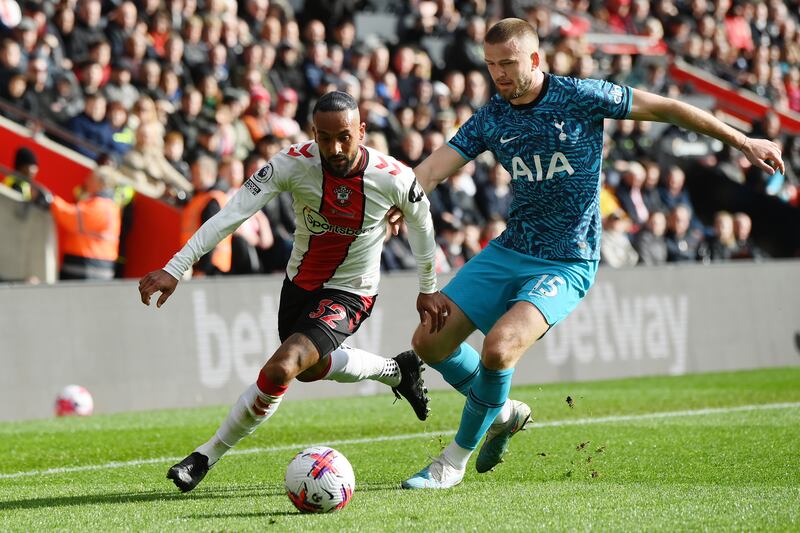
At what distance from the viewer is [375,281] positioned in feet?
25.6

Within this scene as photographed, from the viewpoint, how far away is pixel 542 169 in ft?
24.0

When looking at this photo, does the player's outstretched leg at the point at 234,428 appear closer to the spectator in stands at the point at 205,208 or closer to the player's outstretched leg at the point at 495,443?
the player's outstretched leg at the point at 495,443

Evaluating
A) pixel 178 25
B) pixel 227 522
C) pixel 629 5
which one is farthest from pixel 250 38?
pixel 227 522

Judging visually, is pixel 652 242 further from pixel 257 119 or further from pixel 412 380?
pixel 412 380

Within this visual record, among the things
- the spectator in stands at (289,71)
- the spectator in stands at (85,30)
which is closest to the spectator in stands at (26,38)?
the spectator in stands at (85,30)

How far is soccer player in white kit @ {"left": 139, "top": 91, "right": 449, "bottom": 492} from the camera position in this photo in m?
6.81

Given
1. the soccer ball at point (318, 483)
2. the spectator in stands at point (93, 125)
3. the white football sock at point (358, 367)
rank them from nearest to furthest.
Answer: the soccer ball at point (318, 483) → the white football sock at point (358, 367) → the spectator in stands at point (93, 125)

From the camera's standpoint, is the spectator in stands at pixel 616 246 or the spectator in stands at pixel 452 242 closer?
the spectator in stands at pixel 452 242

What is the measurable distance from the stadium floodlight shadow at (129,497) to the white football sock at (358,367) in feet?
3.15

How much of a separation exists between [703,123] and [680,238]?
1188 cm

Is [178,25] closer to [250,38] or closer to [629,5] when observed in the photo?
[250,38]

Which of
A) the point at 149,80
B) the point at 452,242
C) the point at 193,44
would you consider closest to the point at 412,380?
the point at 452,242

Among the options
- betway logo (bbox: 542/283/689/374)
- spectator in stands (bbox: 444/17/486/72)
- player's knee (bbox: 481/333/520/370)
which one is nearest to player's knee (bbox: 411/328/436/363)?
player's knee (bbox: 481/333/520/370)

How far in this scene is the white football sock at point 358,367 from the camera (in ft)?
26.1
